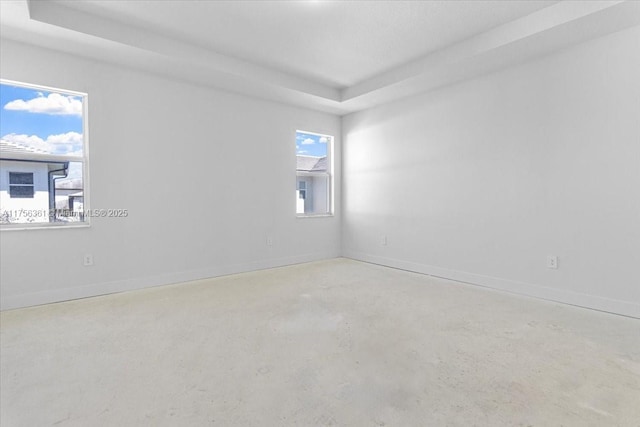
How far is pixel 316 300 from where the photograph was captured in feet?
10.5

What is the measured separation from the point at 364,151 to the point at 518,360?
3.75 m

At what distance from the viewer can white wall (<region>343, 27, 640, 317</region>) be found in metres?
2.81

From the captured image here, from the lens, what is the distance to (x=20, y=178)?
121 inches

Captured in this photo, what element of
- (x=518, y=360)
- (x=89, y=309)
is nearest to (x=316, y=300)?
(x=518, y=360)

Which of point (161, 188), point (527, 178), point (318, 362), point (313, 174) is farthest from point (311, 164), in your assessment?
point (318, 362)

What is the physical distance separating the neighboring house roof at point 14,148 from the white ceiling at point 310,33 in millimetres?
940

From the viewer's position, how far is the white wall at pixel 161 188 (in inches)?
122

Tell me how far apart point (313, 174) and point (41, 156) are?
11.3ft

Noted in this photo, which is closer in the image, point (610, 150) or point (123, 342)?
point (123, 342)

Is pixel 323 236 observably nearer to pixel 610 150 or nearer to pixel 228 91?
pixel 228 91

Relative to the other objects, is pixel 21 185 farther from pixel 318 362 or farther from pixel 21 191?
pixel 318 362

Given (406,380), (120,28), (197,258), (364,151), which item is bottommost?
(406,380)

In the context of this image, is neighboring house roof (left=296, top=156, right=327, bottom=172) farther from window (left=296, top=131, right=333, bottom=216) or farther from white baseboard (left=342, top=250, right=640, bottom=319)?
white baseboard (left=342, top=250, right=640, bottom=319)

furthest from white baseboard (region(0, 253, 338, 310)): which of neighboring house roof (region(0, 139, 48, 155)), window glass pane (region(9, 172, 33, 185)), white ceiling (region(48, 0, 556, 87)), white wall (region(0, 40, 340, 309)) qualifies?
white ceiling (region(48, 0, 556, 87))
